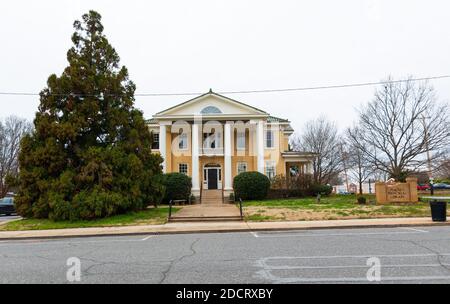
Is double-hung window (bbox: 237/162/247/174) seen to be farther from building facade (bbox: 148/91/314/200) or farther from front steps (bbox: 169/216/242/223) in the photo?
front steps (bbox: 169/216/242/223)

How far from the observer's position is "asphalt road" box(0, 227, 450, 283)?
636 cm

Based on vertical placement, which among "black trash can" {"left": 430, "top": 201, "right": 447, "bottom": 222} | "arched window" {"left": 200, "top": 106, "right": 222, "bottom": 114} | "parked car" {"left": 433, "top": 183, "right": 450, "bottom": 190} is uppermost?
"arched window" {"left": 200, "top": 106, "right": 222, "bottom": 114}

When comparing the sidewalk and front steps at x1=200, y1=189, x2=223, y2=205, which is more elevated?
front steps at x1=200, y1=189, x2=223, y2=205

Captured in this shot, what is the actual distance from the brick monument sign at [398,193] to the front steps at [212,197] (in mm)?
12691

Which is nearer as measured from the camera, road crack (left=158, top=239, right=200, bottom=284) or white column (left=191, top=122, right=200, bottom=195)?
road crack (left=158, top=239, right=200, bottom=284)

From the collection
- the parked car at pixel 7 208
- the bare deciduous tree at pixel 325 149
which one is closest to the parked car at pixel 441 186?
the bare deciduous tree at pixel 325 149

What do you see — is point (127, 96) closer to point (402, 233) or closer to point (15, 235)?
point (15, 235)

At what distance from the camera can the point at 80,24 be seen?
21.5 m

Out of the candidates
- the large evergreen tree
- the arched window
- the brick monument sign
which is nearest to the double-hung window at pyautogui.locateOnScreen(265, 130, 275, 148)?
the arched window

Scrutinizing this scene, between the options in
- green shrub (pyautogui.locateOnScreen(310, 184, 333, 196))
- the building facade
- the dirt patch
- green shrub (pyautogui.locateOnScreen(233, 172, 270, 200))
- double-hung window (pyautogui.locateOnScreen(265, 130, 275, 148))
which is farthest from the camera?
double-hung window (pyautogui.locateOnScreen(265, 130, 275, 148))

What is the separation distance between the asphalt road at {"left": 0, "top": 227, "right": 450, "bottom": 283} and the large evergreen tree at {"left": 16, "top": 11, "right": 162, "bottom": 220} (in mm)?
7265

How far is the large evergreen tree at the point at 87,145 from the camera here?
62.7ft

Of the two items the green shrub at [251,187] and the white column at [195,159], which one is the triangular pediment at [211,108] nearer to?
the white column at [195,159]
